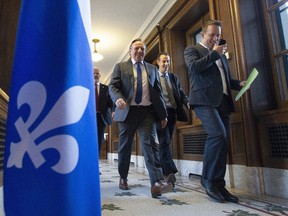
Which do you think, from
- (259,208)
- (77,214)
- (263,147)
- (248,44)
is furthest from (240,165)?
(77,214)

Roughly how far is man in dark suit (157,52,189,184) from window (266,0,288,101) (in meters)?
0.90

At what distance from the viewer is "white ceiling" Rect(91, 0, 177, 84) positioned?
14.3 feet

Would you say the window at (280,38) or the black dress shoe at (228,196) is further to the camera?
the window at (280,38)

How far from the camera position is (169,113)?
2711 mm

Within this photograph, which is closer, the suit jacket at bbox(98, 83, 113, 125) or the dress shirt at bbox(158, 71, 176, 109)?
the dress shirt at bbox(158, 71, 176, 109)

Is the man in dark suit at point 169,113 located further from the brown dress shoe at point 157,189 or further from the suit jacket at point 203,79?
the suit jacket at point 203,79

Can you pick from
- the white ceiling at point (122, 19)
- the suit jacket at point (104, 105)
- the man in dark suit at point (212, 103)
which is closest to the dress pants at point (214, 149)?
the man in dark suit at point (212, 103)

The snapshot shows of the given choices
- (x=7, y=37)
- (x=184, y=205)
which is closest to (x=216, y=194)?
→ (x=184, y=205)

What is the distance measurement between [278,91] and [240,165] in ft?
2.51

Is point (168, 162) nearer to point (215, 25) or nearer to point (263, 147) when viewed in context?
point (263, 147)

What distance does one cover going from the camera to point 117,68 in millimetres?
2340

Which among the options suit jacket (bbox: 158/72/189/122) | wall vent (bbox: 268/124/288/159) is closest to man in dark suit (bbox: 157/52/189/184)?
suit jacket (bbox: 158/72/189/122)

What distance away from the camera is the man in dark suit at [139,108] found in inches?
79.0

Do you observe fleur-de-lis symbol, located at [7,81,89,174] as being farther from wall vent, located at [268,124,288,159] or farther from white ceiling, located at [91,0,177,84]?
white ceiling, located at [91,0,177,84]
